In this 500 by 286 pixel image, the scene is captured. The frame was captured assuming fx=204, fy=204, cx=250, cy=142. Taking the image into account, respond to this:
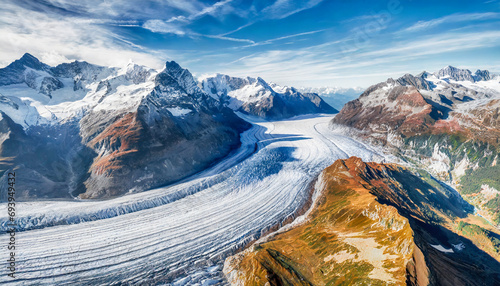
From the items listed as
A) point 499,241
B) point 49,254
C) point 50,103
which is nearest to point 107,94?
point 50,103

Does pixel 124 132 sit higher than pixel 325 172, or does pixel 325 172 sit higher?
pixel 124 132

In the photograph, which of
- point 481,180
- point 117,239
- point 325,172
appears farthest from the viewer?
point 325,172

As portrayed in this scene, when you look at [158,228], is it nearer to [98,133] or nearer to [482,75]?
[98,133]

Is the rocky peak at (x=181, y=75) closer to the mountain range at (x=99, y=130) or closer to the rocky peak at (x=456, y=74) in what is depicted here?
the mountain range at (x=99, y=130)

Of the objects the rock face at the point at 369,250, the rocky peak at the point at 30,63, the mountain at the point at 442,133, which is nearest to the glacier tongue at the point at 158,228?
the rock face at the point at 369,250

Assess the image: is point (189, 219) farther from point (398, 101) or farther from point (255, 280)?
point (398, 101)

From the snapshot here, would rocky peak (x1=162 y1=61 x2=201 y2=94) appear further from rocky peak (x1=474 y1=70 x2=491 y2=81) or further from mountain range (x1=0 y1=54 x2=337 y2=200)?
rocky peak (x1=474 y1=70 x2=491 y2=81)
